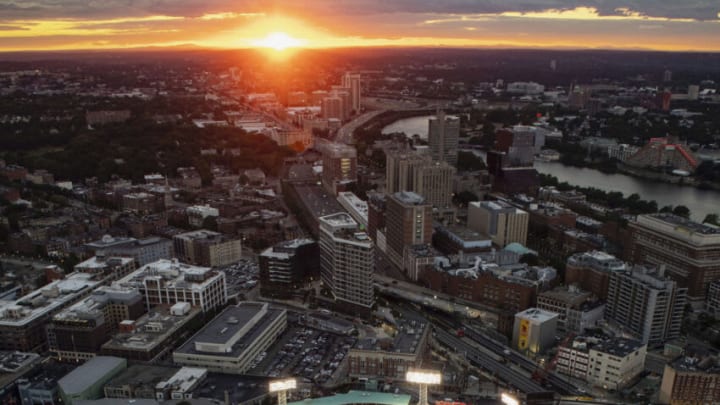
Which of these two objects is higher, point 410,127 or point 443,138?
point 443,138

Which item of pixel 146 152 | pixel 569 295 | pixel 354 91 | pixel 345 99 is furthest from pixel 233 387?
pixel 354 91

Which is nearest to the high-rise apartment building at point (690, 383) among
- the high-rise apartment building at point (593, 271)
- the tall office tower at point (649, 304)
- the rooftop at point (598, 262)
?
the tall office tower at point (649, 304)

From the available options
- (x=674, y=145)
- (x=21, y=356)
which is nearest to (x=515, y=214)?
(x=21, y=356)

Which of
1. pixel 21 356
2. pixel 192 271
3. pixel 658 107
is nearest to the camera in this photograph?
pixel 21 356

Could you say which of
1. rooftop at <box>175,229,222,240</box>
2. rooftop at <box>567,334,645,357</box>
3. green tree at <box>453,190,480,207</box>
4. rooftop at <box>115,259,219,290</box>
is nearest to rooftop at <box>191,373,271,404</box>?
rooftop at <box>115,259,219,290</box>

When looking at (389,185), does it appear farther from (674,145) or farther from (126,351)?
(674,145)

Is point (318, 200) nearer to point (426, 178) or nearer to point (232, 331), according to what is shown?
point (426, 178)

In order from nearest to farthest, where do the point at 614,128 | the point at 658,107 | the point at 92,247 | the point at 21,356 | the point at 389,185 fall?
the point at 21,356 < the point at 92,247 < the point at 389,185 < the point at 614,128 < the point at 658,107

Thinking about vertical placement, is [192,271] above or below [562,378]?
above

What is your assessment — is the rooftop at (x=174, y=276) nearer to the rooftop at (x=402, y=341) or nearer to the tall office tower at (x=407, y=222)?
the rooftop at (x=402, y=341)
